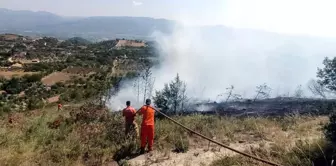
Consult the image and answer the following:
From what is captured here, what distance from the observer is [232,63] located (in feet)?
270

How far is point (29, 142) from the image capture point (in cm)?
934

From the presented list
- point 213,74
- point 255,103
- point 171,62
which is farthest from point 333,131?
point 171,62

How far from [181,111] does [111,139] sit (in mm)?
15479

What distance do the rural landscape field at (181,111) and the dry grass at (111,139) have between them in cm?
3

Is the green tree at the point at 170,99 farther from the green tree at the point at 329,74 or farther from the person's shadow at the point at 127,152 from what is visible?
the person's shadow at the point at 127,152

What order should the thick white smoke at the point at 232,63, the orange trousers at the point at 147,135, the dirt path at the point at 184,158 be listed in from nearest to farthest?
the dirt path at the point at 184,158, the orange trousers at the point at 147,135, the thick white smoke at the point at 232,63

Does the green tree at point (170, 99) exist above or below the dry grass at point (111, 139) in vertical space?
below

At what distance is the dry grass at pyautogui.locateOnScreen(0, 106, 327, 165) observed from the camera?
27.1 feet

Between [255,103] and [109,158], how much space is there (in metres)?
25.2

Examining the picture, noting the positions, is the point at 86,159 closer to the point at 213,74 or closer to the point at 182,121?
the point at 182,121

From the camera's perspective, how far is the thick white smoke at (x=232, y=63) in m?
58.7

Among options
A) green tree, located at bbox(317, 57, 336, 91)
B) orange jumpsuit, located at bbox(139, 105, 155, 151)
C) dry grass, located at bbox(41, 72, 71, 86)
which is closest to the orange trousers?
orange jumpsuit, located at bbox(139, 105, 155, 151)

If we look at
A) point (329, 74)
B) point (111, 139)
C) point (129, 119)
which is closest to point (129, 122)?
point (129, 119)

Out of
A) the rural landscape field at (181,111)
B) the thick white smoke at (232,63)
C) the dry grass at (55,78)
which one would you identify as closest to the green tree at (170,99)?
the rural landscape field at (181,111)
